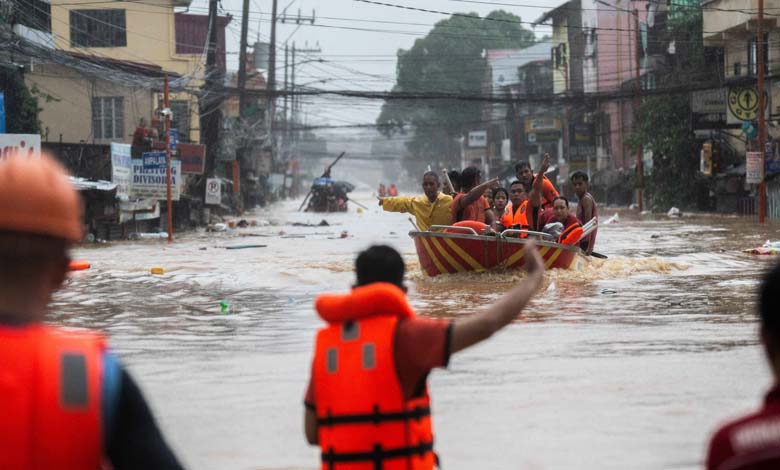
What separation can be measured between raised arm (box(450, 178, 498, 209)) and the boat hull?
21.1 inches

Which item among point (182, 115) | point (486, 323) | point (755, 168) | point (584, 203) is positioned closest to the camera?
point (486, 323)

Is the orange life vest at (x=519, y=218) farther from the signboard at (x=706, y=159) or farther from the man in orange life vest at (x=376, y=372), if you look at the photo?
the signboard at (x=706, y=159)

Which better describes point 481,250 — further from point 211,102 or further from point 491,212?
point 211,102

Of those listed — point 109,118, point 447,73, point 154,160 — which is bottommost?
point 154,160

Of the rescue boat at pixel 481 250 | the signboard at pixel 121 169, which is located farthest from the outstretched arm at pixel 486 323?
the signboard at pixel 121 169

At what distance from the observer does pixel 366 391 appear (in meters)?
3.96

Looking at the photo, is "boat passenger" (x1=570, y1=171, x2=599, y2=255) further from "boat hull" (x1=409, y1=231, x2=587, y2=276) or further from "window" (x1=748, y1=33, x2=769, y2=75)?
"window" (x1=748, y1=33, x2=769, y2=75)

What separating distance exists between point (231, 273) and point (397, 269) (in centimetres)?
1678

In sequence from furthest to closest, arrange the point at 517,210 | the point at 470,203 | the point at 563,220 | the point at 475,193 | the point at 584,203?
the point at 584,203, the point at 517,210, the point at 563,220, the point at 470,203, the point at 475,193

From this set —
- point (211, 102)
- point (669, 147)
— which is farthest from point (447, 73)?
point (211, 102)

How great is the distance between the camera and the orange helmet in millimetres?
2488

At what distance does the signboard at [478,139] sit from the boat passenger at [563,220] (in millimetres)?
83040

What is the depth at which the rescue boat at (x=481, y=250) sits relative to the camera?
1714 centimetres

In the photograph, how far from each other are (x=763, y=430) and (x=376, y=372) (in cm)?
158
